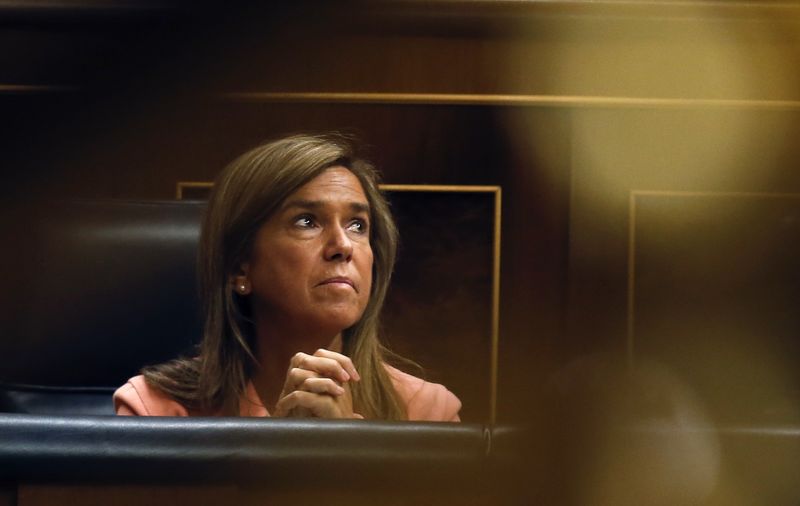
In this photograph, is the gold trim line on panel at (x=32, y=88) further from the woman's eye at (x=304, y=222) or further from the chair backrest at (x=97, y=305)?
the woman's eye at (x=304, y=222)

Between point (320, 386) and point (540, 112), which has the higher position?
point (540, 112)

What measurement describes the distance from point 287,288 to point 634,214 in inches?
21.7

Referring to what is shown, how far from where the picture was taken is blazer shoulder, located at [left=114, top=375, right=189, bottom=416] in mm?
794

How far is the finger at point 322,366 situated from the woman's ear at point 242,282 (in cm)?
21

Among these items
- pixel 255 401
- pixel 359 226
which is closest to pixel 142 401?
pixel 255 401

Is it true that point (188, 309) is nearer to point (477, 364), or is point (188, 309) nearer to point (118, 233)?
point (118, 233)

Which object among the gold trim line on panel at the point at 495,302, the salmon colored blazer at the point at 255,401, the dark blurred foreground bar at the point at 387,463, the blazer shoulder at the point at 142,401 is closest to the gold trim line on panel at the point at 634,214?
the gold trim line on panel at the point at 495,302

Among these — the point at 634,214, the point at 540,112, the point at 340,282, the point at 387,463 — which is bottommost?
the point at 387,463

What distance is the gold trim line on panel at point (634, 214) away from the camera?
1268 millimetres

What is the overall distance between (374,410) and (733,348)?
1.97 ft

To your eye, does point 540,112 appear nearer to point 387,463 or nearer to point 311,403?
point 311,403

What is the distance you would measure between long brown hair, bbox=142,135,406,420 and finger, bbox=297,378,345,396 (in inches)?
6.1

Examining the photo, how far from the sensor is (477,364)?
129cm

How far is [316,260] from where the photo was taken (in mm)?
873
